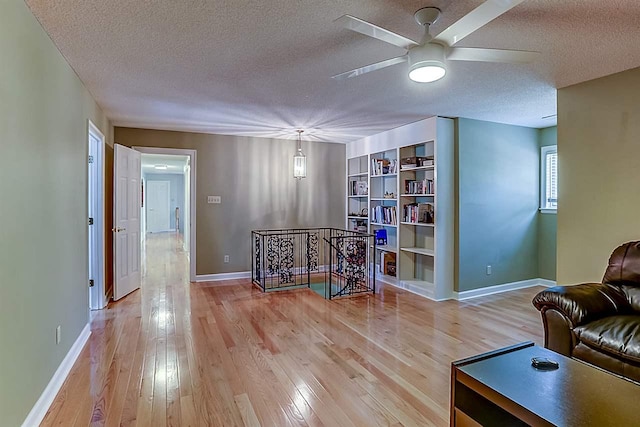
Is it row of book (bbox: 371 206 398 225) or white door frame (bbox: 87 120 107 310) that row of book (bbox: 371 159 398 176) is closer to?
row of book (bbox: 371 206 398 225)

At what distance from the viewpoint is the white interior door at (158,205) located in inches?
530

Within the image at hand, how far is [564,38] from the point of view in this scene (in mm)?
2383

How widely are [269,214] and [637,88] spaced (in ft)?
16.2

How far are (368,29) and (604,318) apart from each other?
2.41 metres

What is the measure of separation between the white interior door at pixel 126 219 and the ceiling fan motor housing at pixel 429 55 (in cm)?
409

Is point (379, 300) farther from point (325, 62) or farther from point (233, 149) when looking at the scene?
point (233, 149)

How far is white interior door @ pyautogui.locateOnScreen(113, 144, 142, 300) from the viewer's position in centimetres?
450

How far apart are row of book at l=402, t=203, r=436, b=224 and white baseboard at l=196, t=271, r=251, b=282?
9.23 ft

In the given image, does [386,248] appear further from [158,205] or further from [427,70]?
[158,205]

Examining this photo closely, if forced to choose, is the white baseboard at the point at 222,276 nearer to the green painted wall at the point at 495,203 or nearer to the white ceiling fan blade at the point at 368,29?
the green painted wall at the point at 495,203

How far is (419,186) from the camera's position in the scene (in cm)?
496

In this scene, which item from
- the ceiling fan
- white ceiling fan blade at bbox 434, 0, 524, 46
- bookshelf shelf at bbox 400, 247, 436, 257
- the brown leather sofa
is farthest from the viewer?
bookshelf shelf at bbox 400, 247, 436, 257

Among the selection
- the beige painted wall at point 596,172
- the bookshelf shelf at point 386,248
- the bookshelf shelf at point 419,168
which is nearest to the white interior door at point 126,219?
the bookshelf shelf at point 386,248

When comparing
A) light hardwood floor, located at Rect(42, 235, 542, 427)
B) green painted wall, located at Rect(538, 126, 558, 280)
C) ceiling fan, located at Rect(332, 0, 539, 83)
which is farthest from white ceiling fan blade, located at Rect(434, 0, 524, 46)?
green painted wall, located at Rect(538, 126, 558, 280)
